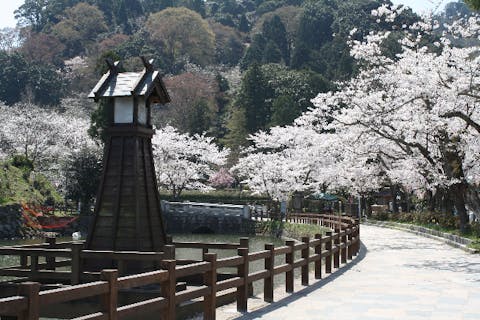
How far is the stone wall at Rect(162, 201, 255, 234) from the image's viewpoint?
4544cm

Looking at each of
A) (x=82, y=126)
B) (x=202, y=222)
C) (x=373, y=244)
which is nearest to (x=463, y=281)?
(x=373, y=244)

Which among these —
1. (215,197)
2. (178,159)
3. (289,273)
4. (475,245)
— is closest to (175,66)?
(215,197)

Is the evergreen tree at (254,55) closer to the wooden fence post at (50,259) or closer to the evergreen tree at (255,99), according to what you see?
the evergreen tree at (255,99)

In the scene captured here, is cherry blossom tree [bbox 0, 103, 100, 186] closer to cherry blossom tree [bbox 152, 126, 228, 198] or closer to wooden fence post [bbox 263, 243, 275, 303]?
cherry blossom tree [bbox 152, 126, 228, 198]

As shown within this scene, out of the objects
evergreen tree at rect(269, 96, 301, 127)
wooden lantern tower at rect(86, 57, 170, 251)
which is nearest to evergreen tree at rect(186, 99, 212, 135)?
evergreen tree at rect(269, 96, 301, 127)

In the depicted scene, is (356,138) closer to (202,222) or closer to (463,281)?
(463,281)

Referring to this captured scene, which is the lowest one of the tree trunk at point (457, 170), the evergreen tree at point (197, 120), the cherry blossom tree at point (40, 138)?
the tree trunk at point (457, 170)

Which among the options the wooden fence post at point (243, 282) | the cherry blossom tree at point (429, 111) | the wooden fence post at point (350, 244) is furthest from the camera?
the cherry blossom tree at point (429, 111)

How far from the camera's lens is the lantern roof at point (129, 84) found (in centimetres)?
1367

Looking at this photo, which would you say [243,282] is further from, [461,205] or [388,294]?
[461,205]

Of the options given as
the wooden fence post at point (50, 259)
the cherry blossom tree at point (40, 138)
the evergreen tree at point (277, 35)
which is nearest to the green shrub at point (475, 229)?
the wooden fence post at point (50, 259)

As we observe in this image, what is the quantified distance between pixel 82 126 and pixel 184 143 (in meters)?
11.6

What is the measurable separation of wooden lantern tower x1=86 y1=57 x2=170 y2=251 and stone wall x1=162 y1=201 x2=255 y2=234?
31.4 m

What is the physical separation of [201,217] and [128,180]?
3313 cm
